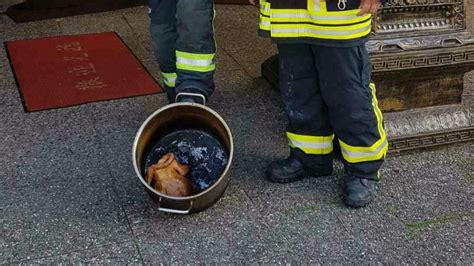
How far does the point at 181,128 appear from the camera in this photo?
3080 mm

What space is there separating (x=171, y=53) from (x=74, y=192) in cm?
86

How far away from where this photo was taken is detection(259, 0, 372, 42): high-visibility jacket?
9.09 ft

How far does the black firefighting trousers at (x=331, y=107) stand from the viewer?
288 centimetres

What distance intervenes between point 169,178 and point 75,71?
173cm

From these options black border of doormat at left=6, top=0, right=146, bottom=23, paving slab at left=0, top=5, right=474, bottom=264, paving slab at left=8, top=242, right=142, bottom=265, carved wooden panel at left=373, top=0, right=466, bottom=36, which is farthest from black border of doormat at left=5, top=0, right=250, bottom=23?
paving slab at left=8, top=242, right=142, bottom=265

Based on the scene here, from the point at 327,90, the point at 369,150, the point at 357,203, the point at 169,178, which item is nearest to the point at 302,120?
the point at 327,90

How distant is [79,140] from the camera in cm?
355

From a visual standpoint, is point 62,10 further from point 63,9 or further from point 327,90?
point 327,90

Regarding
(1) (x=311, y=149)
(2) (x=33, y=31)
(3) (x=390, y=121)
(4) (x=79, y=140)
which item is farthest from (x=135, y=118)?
(2) (x=33, y=31)

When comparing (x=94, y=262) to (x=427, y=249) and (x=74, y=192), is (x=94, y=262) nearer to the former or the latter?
(x=74, y=192)

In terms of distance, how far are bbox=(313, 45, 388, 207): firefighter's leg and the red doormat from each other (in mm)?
1448

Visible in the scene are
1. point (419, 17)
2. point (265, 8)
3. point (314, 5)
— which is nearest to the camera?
point (314, 5)

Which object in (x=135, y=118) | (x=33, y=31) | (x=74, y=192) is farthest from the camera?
(x=33, y=31)

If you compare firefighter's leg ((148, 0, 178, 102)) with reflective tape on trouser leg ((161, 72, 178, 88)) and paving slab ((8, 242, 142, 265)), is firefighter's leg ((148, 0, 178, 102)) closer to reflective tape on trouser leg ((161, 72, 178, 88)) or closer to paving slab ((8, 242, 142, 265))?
reflective tape on trouser leg ((161, 72, 178, 88))
